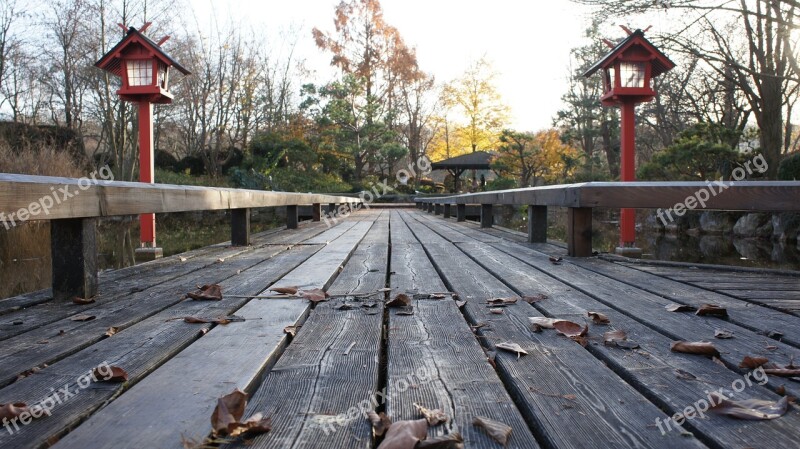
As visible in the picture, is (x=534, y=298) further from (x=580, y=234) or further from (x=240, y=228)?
(x=240, y=228)

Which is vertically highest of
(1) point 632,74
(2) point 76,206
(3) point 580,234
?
(1) point 632,74

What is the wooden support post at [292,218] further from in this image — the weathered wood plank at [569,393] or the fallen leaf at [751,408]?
the fallen leaf at [751,408]

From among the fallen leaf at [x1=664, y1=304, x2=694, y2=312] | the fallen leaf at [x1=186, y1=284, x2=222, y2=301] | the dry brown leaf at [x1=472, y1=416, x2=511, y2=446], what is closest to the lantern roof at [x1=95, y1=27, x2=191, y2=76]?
the fallen leaf at [x1=186, y1=284, x2=222, y2=301]

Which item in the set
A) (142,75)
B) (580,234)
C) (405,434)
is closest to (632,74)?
(580,234)

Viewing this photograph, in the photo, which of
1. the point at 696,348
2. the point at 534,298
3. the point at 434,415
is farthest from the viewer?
the point at 534,298

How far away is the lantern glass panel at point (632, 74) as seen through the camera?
17.4 feet

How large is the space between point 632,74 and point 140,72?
4797 mm

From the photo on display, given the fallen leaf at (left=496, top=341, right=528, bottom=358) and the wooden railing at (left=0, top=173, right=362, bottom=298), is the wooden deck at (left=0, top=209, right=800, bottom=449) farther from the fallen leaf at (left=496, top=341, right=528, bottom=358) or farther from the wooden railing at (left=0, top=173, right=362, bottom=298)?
the wooden railing at (left=0, top=173, right=362, bottom=298)

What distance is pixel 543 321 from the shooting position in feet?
5.46

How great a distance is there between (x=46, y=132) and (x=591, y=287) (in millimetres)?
17309

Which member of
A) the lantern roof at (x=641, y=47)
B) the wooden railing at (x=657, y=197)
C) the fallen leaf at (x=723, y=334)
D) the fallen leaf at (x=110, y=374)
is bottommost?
the fallen leaf at (x=723, y=334)

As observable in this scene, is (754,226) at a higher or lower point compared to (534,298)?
lower

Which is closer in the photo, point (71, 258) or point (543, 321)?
point (543, 321)

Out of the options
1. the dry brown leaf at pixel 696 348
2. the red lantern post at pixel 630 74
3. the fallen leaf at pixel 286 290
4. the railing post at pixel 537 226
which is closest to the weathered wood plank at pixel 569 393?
the dry brown leaf at pixel 696 348
